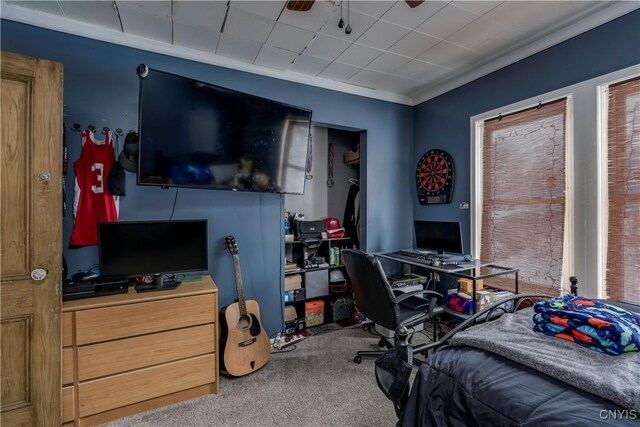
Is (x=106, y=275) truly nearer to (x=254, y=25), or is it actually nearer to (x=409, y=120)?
(x=254, y=25)

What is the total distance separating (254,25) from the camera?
2.20m

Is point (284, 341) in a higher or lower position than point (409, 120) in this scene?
lower

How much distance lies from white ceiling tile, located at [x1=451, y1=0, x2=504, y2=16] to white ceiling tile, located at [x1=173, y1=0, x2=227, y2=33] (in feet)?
5.26

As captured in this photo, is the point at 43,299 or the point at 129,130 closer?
the point at 43,299

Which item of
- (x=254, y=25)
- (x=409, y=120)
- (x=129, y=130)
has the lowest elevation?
(x=129, y=130)

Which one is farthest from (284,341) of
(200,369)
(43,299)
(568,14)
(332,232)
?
(568,14)

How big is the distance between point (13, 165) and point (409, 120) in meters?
3.65

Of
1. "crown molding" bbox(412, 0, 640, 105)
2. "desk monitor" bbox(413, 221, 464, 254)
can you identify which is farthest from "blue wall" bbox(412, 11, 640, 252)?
"desk monitor" bbox(413, 221, 464, 254)

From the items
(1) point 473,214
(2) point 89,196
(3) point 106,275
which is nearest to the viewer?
(3) point 106,275

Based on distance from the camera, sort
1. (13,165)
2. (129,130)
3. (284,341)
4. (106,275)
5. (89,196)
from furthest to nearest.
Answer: (284,341) < (129,130) < (89,196) < (106,275) < (13,165)

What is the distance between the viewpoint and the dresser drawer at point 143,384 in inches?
68.5

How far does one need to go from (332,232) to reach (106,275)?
2.15 meters

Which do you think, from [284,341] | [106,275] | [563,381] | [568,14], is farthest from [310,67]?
[563,381]

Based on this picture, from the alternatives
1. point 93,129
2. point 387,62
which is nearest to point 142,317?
point 93,129
